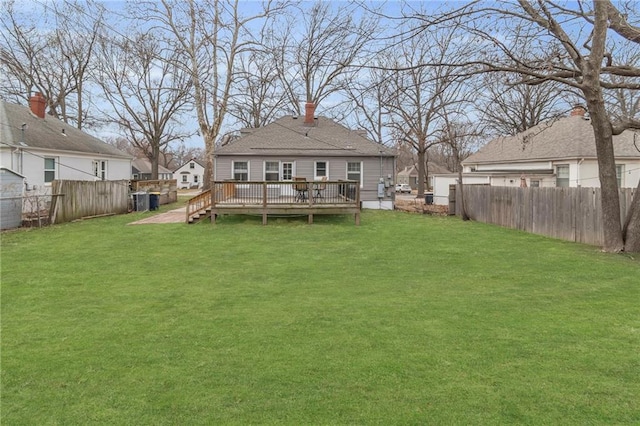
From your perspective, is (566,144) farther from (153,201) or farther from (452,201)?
(153,201)

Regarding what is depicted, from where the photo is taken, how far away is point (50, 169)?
18328mm

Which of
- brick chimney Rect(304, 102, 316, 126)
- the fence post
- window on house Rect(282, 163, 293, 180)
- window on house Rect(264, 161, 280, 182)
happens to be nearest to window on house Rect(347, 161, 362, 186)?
window on house Rect(282, 163, 293, 180)

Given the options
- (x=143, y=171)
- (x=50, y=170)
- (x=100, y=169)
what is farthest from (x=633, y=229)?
(x=143, y=171)

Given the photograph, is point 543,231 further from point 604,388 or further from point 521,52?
point 604,388

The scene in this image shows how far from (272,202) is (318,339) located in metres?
10.6

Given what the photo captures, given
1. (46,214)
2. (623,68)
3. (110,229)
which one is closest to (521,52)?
(623,68)

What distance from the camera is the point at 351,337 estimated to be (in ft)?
13.8

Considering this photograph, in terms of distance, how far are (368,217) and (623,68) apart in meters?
9.52

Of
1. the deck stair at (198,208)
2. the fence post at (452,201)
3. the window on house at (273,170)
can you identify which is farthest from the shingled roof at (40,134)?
the fence post at (452,201)

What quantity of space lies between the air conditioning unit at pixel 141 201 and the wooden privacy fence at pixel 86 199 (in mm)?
472

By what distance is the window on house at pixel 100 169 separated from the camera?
22.5 m

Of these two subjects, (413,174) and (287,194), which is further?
(413,174)

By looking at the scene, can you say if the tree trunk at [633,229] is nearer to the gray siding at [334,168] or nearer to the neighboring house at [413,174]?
the gray siding at [334,168]

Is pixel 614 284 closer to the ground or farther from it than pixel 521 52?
closer to the ground
